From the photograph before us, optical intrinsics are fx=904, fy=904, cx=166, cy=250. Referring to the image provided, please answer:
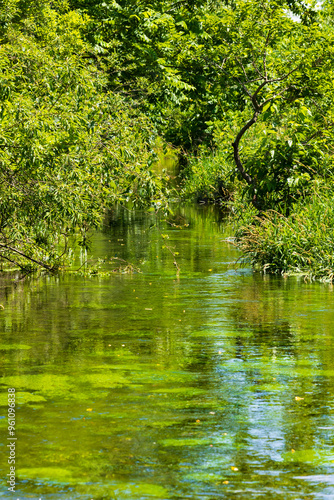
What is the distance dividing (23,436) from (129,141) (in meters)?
10.7

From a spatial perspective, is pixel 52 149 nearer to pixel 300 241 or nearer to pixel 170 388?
pixel 300 241

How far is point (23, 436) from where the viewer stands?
6.80 metres

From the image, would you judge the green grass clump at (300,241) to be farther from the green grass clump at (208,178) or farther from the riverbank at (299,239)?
the green grass clump at (208,178)

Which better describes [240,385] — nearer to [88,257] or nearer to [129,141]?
[129,141]

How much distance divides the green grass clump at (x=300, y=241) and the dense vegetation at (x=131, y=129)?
0.03 meters

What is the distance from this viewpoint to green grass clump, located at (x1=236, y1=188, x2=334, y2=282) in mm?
16000

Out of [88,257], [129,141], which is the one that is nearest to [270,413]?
[129,141]

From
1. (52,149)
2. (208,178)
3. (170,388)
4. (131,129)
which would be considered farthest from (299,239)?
(208,178)

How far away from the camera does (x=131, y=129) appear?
17.3 metres

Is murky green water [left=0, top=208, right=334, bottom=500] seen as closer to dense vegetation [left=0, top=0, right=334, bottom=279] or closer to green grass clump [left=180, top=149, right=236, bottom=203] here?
dense vegetation [left=0, top=0, right=334, bottom=279]

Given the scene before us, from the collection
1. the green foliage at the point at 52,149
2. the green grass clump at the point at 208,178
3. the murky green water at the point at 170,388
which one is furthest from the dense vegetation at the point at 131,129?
the green grass clump at the point at 208,178

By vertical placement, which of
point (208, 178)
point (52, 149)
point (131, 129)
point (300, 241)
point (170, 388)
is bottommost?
point (170, 388)

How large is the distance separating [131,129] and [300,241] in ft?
12.7

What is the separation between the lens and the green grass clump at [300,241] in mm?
16000
